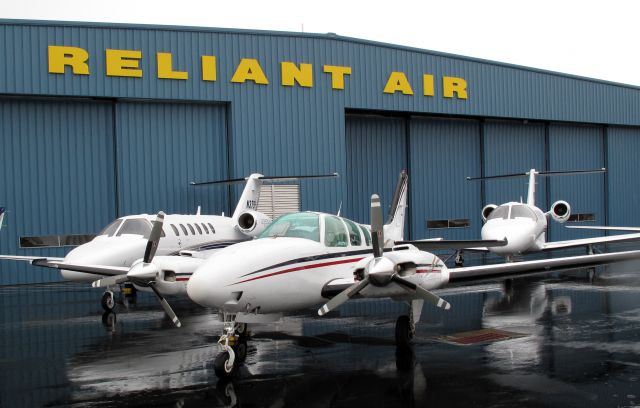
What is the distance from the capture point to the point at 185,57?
2642 cm

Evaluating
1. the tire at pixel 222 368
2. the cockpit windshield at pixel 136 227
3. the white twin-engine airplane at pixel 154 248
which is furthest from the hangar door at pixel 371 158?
the tire at pixel 222 368

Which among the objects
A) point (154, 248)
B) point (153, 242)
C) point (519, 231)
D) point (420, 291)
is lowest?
point (420, 291)

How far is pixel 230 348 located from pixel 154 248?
3.15m

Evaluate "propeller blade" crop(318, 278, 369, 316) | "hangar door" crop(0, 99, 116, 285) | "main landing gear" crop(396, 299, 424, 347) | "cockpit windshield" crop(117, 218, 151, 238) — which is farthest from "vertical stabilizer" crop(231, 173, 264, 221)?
"propeller blade" crop(318, 278, 369, 316)

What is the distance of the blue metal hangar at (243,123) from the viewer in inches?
965

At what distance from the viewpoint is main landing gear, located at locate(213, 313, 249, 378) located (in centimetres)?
912

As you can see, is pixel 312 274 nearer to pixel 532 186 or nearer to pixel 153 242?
pixel 153 242

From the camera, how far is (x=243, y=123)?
27562mm

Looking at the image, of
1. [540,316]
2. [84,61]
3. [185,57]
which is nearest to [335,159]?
[185,57]

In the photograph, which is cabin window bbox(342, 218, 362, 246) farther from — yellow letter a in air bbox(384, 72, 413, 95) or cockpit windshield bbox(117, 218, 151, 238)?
yellow letter a in air bbox(384, 72, 413, 95)

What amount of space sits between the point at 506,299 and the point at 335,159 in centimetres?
1367

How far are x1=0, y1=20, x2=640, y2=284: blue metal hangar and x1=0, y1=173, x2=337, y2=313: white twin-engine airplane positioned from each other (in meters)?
3.14

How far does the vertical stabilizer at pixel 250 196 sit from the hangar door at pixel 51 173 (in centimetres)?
543

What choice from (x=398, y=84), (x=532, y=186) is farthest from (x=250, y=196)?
(x=398, y=84)
